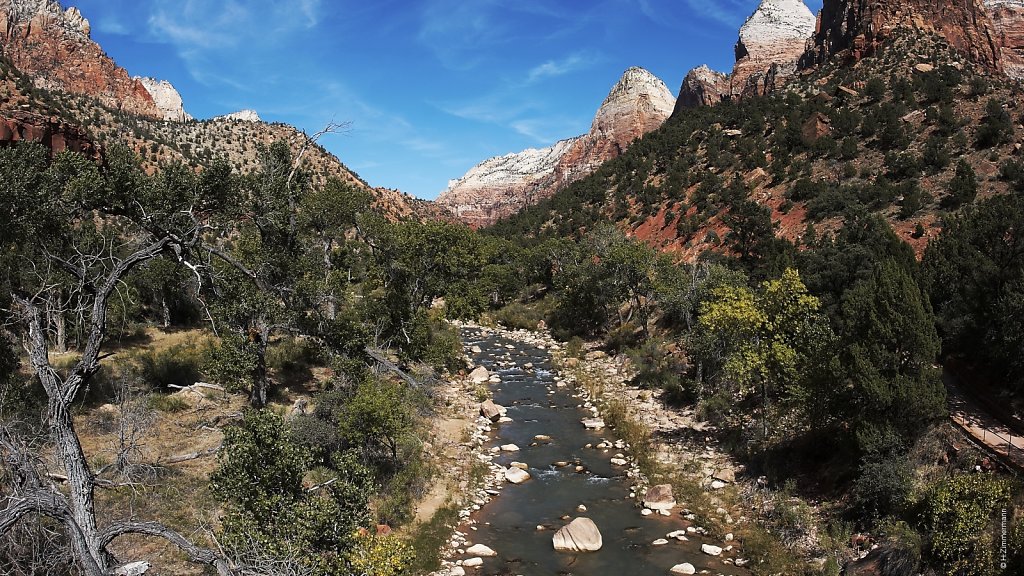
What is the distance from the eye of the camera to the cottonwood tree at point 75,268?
6.77 meters

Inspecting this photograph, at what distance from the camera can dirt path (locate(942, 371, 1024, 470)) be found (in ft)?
43.4

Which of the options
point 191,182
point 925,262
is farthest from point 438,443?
point 925,262

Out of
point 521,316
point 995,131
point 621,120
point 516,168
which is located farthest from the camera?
point 516,168

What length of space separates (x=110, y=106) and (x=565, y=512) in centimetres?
10053

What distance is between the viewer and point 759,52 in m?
107

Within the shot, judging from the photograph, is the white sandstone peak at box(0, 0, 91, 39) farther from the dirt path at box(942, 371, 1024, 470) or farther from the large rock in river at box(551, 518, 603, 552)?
the dirt path at box(942, 371, 1024, 470)

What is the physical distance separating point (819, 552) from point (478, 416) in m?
15.9

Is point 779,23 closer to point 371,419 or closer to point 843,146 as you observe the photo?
point 843,146

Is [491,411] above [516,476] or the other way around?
above

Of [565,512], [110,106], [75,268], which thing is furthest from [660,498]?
[110,106]

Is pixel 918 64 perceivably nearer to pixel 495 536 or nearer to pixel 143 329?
pixel 495 536

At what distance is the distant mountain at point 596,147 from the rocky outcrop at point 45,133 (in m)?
92.0

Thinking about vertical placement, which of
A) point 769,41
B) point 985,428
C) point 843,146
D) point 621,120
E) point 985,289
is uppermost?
point 769,41

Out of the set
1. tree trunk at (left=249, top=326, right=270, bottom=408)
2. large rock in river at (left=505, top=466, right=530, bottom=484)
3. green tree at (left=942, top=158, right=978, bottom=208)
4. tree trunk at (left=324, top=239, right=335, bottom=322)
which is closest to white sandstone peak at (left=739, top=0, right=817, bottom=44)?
green tree at (left=942, top=158, right=978, bottom=208)
